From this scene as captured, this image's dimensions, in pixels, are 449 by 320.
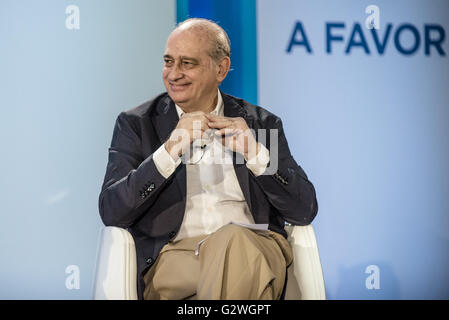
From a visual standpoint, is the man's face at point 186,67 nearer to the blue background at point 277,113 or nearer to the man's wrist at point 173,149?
the man's wrist at point 173,149

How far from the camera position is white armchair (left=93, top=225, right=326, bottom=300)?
7.63 feet

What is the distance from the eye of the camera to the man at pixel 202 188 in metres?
2.29

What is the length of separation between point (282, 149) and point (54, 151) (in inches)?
53.1

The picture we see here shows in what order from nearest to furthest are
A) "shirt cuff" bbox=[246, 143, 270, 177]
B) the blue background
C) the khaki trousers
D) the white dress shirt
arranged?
1. the khaki trousers
2. "shirt cuff" bbox=[246, 143, 270, 177]
3. the white dress shirt
4. the blue background

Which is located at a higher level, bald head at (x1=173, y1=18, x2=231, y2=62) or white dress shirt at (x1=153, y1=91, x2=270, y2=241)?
bald head at (x1=173, y1=18, x2=231, y2=62)

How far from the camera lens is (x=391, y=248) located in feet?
12.7

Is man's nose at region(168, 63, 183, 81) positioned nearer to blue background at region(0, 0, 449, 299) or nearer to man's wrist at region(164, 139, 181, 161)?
man's wrist at region(164, 139, 181, 161)

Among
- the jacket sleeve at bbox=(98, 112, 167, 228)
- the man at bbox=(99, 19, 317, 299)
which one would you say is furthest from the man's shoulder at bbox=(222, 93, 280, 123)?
the jacket sleeve at bbox=(98, 112, 167, 228)

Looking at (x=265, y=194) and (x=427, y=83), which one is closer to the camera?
(x=265, y=194)

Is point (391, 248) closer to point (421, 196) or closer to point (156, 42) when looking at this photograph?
point (421, 196)

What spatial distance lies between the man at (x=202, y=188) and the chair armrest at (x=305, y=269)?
48 millimetres

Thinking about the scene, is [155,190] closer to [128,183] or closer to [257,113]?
[128,183]

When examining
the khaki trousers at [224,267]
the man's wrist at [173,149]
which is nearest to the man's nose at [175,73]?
the man's wrist at [173,149]
